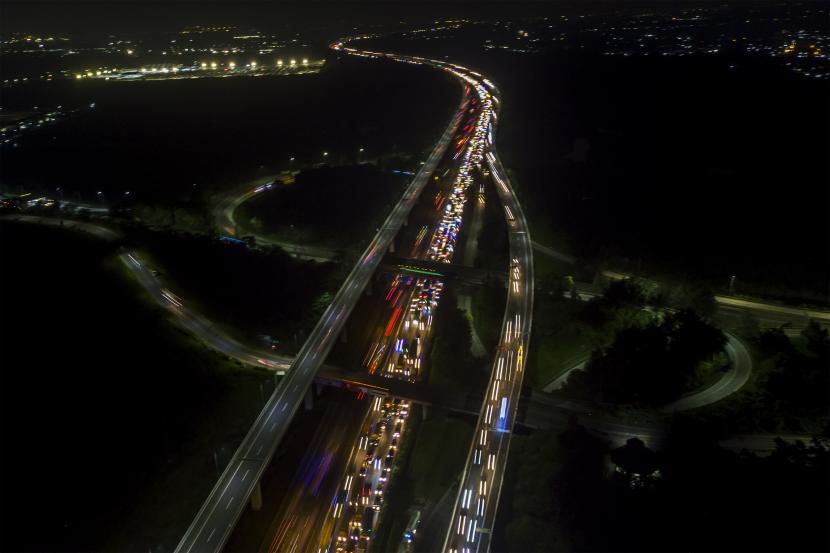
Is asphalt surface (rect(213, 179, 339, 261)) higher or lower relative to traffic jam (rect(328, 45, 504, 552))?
lower

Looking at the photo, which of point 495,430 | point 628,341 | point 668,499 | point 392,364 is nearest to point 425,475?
point 495,430

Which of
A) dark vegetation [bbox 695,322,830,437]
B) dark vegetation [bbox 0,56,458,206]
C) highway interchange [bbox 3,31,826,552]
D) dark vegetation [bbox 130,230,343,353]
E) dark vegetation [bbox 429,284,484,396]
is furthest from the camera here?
dark vegetation [bbox 0,56,458,206]

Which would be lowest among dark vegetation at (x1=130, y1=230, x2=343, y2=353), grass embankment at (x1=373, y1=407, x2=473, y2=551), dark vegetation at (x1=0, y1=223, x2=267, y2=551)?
dark vegetation at (x1=130, y1=230, x2=343, y2=353)

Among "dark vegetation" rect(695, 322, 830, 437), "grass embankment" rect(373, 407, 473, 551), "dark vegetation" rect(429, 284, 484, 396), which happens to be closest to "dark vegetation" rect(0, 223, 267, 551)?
"grass embankment" rect(373, 407, 473, 551)

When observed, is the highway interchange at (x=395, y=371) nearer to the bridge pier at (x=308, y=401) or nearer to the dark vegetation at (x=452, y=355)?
the bridge pier at (x=308, y=401)

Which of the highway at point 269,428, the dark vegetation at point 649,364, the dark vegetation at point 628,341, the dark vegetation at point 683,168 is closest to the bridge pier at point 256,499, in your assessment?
the highway at point 269,428

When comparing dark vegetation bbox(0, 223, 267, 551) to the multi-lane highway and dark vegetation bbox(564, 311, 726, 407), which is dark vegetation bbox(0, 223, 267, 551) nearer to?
the multi-lane highway

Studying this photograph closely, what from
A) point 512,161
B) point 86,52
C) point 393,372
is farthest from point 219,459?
point 86,52
